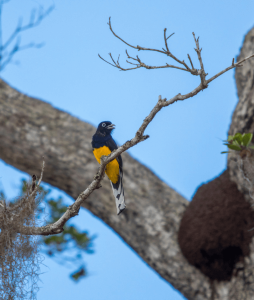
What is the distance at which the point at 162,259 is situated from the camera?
498 centimetres

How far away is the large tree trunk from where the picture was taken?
4.93m

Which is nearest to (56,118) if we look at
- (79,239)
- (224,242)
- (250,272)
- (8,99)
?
(8,99)

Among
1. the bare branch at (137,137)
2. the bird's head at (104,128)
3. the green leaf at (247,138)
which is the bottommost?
the bare branch at (137,137)

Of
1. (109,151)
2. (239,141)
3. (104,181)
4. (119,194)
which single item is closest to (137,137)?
(109,151)

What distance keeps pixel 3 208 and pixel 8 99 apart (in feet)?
11.6

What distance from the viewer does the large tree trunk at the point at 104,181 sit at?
4934mm

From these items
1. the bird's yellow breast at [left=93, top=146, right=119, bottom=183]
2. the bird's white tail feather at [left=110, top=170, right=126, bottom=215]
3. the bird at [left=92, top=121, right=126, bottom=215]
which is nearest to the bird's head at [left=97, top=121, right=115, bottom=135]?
the bird at [left=92, top=121, right=126, bottom=215]

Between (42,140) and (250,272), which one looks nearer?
(250,272)

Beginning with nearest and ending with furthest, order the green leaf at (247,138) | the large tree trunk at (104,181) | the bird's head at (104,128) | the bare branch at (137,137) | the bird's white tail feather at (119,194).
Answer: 1. the bare branch at (137,137)
2. the bird's white tail feather at (119,194)
3. the green leaf at (247,138)
4. the bird's head at (104,128)
5. the large tree trunk at (104,181)

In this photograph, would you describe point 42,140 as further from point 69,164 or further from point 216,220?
point 216,220

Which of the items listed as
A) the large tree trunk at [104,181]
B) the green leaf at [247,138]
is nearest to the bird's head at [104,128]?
the green leaf at [247,138]

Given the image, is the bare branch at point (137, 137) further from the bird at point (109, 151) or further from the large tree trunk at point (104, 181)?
the large tree trunk at point (104, 181)

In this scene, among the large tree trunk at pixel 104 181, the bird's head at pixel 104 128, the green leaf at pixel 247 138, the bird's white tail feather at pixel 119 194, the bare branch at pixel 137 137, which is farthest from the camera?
the large tree trunk at pixel 104 181

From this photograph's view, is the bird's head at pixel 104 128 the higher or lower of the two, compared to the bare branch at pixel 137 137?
higher
